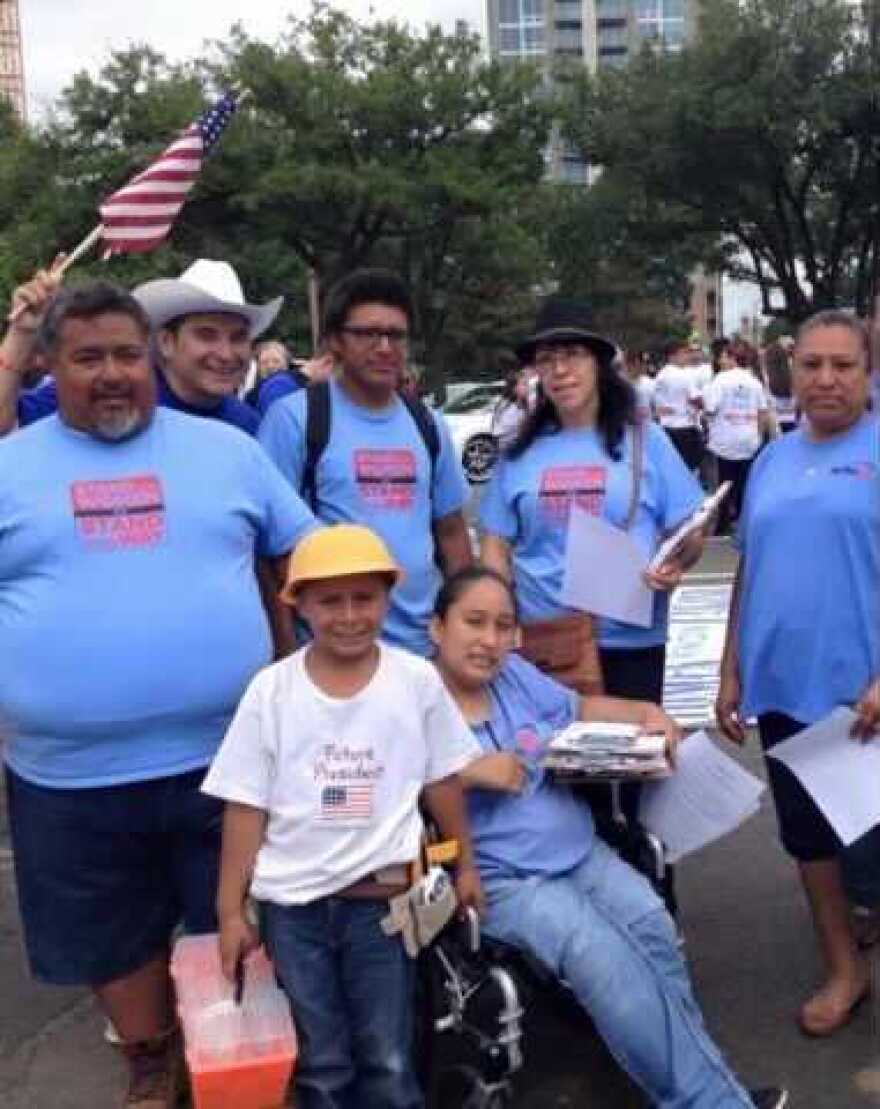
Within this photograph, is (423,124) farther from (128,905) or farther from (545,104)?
(128,905)

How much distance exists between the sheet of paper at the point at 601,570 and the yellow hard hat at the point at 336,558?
0.88 m

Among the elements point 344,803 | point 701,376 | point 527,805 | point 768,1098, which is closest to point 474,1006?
point 527,805

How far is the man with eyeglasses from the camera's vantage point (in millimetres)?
3611

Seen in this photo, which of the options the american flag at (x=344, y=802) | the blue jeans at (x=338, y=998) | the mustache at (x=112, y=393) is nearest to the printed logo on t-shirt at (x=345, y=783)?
the american flag at (x=344, y=802)

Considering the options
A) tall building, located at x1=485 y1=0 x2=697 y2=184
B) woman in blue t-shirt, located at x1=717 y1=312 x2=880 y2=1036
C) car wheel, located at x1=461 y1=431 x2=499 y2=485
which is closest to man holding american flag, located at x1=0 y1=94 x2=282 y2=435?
woman in blue t-shirt, located at x1=717 y1=312 x2=880 y2=1036

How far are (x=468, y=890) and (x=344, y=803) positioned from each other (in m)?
0.38

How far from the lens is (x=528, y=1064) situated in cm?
353

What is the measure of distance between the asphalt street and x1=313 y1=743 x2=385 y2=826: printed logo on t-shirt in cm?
83

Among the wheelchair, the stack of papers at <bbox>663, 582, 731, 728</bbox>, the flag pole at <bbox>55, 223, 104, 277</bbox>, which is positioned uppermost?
the flag pole at <bbox>55, 223, 104, 277</bbox>

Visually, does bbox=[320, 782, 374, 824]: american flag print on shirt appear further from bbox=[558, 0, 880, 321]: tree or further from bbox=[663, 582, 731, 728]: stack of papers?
bbox=[558, 0, 880, 321]: tree

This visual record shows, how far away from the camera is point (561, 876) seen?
3.22m

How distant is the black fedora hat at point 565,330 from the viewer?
12.5 ft

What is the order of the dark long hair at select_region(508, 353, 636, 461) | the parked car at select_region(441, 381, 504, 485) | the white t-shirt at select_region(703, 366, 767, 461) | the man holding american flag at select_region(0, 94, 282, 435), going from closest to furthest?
the man holding american flag at select_region(0, 94, 282, 435) → the dark long hair at select_region(508, 353, 636, 461) → the white t-shirt at select_region(703, 366, 767, 461) → the parked car at select_region(441, 381, 504, 485)

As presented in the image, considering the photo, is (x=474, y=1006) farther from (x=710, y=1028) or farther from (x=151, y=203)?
(x=151, y=203)
